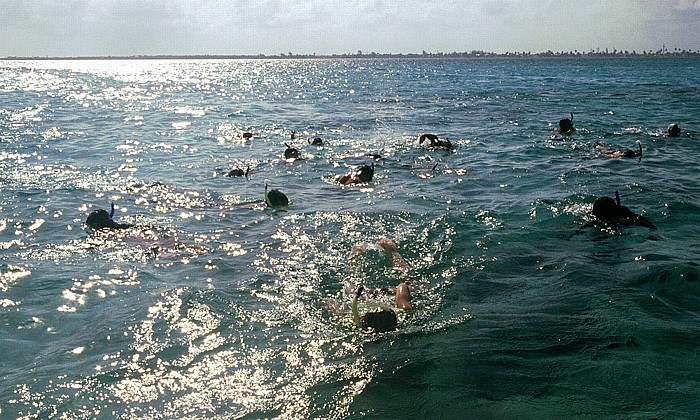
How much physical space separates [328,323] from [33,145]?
23679 millimetres

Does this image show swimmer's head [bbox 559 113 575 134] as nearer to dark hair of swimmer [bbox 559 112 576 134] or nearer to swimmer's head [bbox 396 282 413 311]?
dark hair of swimmer [bbox 559 112 576 134]

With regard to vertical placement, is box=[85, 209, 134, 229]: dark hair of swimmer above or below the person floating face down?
above

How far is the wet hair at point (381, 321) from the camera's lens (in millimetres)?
7699

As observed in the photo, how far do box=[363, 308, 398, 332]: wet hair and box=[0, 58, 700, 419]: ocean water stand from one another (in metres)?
0.24

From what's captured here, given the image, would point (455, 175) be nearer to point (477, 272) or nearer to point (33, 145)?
point (477, 272)

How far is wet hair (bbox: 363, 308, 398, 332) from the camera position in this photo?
25.3ft

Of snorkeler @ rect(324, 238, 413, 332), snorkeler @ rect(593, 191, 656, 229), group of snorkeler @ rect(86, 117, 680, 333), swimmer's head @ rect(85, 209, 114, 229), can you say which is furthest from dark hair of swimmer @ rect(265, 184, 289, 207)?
snorkeler @ rect(593, 191, 656, 229)

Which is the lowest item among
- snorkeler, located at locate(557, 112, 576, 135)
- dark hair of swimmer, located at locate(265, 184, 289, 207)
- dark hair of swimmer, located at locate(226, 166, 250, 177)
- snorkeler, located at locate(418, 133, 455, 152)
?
dark hair of swimmer, located at locate(265, 184, 289, 207)

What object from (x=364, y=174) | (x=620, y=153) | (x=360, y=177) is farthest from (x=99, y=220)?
(x=620, y=153)

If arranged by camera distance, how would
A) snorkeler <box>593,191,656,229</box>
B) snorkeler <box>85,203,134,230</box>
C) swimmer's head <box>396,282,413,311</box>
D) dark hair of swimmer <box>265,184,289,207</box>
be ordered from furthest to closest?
dark hair of swimmer <box>265,184,289,207</box>
snorkeler <box>85,203,134,230</box>
snorkeler <box>593,191,656,229</box>
swimmer's head <box>396,282,413,311</box>

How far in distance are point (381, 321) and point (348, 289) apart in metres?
1.58

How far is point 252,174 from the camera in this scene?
19.6 m

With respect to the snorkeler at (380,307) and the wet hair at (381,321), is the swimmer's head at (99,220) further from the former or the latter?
the wet hair at (381,321)

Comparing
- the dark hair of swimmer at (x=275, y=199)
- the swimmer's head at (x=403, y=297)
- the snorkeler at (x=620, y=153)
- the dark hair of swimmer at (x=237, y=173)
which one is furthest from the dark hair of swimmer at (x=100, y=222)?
the snorkeler at (x=620, y=153)
